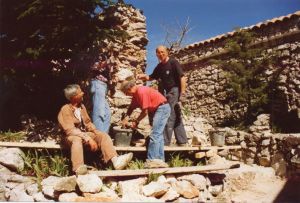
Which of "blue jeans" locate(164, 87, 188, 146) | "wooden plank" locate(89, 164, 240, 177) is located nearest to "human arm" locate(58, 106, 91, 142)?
"wooden plank" locate(89, 164, 240, 177)

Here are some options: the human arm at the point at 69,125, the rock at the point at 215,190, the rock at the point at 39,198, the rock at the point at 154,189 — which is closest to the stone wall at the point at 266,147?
the rock at the point at 215,190

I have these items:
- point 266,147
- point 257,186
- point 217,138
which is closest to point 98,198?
point 217,138

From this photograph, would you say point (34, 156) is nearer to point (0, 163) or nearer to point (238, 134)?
point (0, 163)

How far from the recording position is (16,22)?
22.4ft

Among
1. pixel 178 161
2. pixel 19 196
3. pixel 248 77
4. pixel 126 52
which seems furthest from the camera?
pixel 248 77

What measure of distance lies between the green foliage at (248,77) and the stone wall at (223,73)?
1.44ft

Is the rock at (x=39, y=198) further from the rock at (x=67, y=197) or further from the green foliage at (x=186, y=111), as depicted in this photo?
the green foliage at (x=186, y=111)

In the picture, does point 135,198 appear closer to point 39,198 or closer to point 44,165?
point 39,198

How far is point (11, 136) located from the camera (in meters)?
6.67

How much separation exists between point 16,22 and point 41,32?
2.18ft

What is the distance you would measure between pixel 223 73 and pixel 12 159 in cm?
747

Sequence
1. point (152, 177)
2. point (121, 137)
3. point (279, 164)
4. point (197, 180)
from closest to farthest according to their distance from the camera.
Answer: point (152, 177), point (197, 180), point (121, 137), point (279, 164)

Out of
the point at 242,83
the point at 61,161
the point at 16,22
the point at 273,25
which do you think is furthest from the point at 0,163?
the point at 273,25

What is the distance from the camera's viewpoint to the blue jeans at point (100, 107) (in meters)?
5.77
